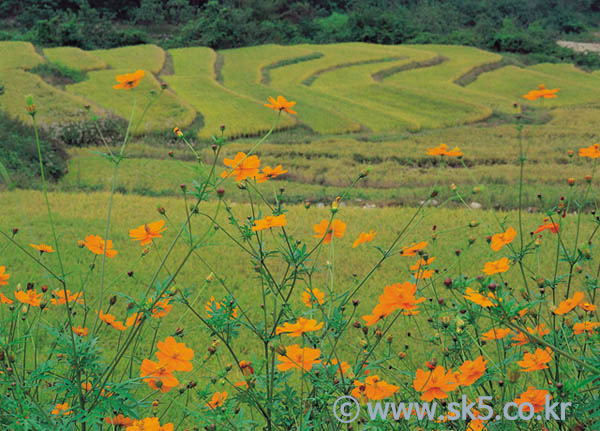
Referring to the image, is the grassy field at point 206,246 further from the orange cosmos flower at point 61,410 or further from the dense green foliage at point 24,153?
the orange cosmos flower at point 61,410

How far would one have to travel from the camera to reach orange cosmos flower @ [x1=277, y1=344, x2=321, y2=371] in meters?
0.93

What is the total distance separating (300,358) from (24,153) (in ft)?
23.9

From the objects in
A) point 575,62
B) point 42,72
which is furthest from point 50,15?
point 575,62

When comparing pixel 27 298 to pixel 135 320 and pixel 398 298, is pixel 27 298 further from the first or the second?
pixel 398 298

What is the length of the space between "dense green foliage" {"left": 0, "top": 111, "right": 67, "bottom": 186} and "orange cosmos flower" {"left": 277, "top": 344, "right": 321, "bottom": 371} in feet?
20.8

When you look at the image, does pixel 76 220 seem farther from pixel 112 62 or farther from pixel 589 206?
pixel 112 62

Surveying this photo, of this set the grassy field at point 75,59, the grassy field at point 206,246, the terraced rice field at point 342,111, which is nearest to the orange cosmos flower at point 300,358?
the grassy field at point 206,246

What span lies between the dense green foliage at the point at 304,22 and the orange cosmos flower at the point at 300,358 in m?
20.0

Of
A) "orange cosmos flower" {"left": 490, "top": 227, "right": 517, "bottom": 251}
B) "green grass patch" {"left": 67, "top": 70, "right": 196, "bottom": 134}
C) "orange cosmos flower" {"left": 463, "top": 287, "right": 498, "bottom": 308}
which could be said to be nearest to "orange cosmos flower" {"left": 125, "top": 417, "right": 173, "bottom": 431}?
"orange cosmos flower" {"left": 463, "top": 287, "right": 498, "bottom": 308}

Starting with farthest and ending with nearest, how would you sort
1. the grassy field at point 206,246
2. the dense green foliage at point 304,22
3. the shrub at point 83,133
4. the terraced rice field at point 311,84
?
the dense green foliage at point 304,22 < the terraced rice field at point 311,84 < the shrub at point 83,133 < the grassy field at point 206,246

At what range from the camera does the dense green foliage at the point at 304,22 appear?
67.7 ft

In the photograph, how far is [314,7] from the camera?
87.8 feet

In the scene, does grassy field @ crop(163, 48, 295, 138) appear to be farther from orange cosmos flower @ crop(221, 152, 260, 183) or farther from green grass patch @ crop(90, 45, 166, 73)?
orange cosmos flower @ crop(221, 152, 260, 183)

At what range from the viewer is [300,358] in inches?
39.4
